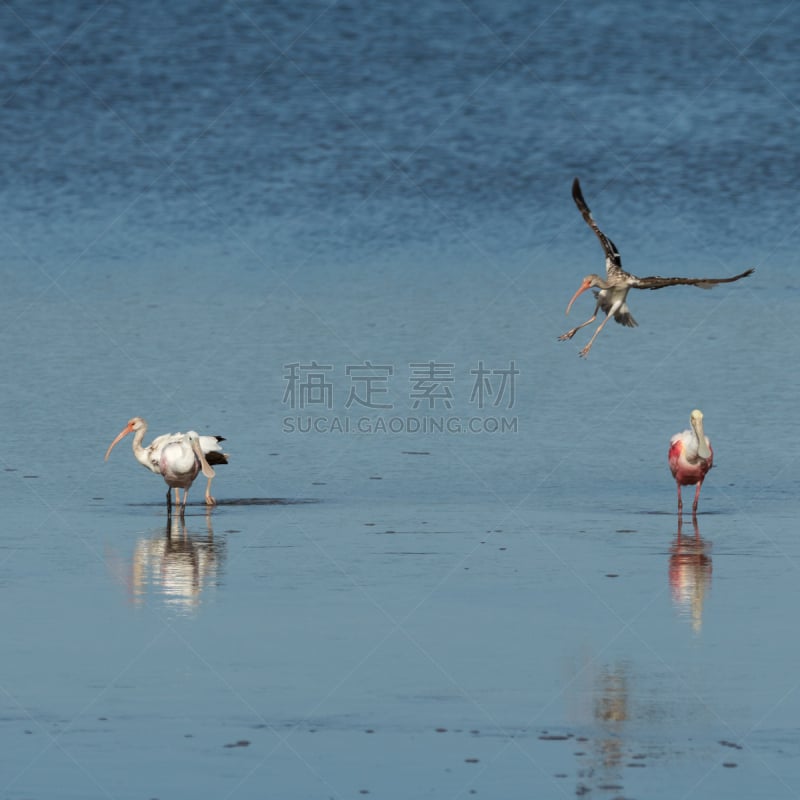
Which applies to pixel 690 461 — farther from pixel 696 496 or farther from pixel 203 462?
pixel 203 462

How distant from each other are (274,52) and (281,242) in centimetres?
1548

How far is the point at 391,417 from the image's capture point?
24953 millimetres

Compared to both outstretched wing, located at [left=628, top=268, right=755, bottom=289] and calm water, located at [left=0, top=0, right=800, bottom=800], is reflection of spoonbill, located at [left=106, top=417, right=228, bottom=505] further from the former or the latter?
outstretched wing, located at [left=628, top=268, right=755, bottom=289]

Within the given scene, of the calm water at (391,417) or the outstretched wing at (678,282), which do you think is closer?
the calm water at (391,417)

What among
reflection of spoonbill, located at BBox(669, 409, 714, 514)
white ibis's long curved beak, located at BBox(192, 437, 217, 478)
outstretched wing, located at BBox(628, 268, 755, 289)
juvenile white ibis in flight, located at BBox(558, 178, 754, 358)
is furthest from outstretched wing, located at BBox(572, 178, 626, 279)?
white ibis's long curved beak, located at BBox(192, 437, 217, 478)

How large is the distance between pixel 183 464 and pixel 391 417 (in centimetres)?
521

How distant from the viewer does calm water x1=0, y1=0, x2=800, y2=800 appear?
10828 millimetres

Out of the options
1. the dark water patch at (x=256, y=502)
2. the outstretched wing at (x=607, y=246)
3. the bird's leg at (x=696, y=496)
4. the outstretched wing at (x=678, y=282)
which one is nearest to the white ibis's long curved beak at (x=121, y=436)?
the dark water patch at (x=256, y=502)

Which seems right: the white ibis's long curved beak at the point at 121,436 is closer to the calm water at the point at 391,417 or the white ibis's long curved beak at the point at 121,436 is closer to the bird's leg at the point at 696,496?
the calm water at the point at 391,417

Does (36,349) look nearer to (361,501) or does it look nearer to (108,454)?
(108,454)

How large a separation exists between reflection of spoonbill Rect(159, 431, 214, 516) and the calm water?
0.35 meters

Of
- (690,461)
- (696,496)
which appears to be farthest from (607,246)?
(696,496)

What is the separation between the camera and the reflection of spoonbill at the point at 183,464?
20172 millimetres

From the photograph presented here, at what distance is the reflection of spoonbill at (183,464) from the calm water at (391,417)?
1.14 ft
